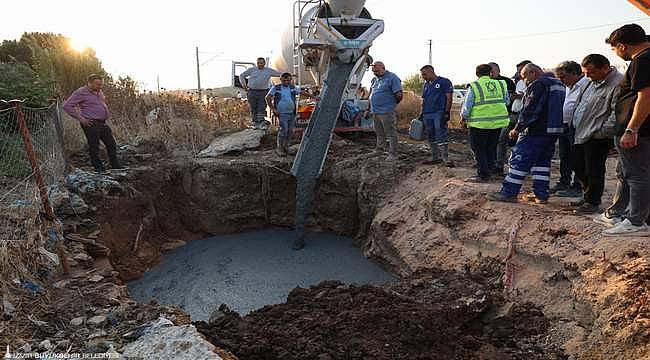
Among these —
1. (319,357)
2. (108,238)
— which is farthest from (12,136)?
(319,357)

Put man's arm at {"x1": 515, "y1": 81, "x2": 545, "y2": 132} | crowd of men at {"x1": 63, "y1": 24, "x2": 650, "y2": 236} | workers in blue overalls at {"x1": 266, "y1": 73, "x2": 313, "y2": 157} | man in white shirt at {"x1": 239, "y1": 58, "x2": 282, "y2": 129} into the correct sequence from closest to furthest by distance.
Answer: crowd of men at {"x1": 63, "y1": 24, "x2": 650, "y2": 236}, man's arm at {"x1": 515, "y1": 81, "x2": 545, "y2": 132}, workers in blue overalls at {"x1": 266, "y1": 73, "x2": 313, "y2": 157}, man in white shirt at {"x1": 239, "y1": 58, "x2": 282, "y2": 129}

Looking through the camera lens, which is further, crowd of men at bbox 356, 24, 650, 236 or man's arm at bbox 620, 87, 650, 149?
crowd of men at bbox 356, 24, 650, 236

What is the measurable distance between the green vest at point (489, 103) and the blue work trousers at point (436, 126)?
98cm

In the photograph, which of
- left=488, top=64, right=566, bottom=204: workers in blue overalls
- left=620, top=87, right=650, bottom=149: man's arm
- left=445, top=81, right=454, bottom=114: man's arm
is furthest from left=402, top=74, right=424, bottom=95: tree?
left=620, top=87, right=650, bottom=149: man's arm

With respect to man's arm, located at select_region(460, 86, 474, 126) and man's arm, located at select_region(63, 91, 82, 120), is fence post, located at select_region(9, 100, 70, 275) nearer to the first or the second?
man's arm, located at select_region(63, 91, 82, 120)

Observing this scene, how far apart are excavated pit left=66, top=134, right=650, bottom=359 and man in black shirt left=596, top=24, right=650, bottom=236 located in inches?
10.8

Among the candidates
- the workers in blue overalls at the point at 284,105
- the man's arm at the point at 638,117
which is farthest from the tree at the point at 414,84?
the man's arm at the point at 638,117

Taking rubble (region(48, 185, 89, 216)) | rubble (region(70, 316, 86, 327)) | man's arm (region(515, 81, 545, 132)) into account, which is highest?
man's arm (region(515, 81, 545, 132))

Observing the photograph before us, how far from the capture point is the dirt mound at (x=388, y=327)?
340 centimetres

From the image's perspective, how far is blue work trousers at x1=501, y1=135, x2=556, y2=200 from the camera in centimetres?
473

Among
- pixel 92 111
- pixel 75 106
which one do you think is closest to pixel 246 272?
pixel 92 111

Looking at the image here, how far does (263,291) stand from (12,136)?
163 inches

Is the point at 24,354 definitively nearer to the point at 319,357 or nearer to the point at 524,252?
the point at 319,357

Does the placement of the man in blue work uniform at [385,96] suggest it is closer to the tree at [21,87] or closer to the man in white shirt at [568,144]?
the man in white shirt at [568,144]
